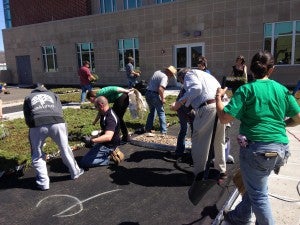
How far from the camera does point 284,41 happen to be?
15.1m

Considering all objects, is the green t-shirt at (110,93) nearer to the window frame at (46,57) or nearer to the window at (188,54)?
the window at (188,54)

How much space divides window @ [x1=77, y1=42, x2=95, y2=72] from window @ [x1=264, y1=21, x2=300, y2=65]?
40.9 feet

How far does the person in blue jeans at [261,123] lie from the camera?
105 inches

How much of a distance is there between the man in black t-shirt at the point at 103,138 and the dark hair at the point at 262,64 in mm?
3257

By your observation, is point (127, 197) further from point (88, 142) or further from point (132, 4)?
point (132, 4)

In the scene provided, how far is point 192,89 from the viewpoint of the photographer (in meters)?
4.40

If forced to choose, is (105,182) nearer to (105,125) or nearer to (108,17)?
(105,125)

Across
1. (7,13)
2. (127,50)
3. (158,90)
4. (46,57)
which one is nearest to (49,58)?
(46,57)

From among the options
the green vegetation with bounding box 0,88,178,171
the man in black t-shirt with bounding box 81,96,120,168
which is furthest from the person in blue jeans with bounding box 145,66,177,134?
the man in black t-shirt with bounding box 81,96,120,168

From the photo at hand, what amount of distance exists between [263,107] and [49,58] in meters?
25.3

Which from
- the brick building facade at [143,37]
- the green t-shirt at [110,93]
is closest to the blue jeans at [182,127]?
the green t-shirt at [110,93]

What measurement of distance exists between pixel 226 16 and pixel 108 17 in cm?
866

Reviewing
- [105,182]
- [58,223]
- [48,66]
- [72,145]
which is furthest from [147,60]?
[58,223]

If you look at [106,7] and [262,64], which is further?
[106,7]
